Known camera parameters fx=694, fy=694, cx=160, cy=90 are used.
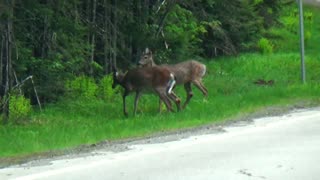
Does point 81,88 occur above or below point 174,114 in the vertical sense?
above

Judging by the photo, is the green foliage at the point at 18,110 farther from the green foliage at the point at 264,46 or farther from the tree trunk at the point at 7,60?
the green foliage at the point at 264,46

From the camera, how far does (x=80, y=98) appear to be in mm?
19938

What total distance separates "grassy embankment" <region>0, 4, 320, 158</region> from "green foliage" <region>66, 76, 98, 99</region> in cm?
53

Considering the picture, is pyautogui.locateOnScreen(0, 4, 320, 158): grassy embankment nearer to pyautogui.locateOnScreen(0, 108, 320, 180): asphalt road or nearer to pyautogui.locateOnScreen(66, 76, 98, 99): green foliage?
pyautogui.locateOnScreen(66, 76, 98, 99): green foliage

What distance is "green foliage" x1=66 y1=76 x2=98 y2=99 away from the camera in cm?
2009

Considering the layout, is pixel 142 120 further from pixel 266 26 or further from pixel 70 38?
pixel 266 26

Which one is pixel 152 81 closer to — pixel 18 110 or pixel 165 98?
pixel 165 98

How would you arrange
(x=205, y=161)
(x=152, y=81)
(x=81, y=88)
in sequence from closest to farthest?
(x=205, y=161) < (x=152, y=81) < (x=81, y=88)

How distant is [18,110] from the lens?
16.5 meters

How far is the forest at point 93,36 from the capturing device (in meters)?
18.3

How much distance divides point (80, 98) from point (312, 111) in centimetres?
678

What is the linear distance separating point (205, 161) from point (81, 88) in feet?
34.8

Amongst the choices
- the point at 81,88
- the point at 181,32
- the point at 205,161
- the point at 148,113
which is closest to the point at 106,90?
the point at 81,88

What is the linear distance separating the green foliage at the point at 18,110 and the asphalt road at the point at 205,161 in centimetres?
541
